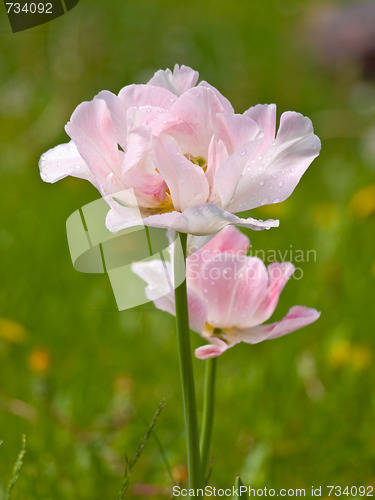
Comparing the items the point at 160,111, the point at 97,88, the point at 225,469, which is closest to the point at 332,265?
the point at 225,469

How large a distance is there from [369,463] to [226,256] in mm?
570

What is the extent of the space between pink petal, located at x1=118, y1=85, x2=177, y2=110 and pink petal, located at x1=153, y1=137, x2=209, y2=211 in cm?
5

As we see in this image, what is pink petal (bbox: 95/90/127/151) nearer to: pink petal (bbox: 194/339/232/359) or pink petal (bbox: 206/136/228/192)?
pink petal (bbox: 206/136/228/192)

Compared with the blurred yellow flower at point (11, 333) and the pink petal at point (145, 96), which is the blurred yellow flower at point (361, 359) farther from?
the pink petal at point (145, 96)

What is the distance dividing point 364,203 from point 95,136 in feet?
5.01

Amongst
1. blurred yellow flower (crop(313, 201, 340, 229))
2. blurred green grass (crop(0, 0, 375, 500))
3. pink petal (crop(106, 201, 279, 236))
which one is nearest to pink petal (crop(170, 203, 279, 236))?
pink petal (crop(106, 201, 279, 236))

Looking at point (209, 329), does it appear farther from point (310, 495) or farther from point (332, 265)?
point (332, 265)

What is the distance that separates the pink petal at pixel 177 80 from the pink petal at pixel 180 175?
0.09 metres

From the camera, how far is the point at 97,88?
9.43 ft

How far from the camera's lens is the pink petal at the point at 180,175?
1.67 ft

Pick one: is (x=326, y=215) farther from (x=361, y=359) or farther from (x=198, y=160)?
(x=198, y=160)

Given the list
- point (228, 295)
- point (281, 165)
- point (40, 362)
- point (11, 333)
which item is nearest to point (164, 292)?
point (228, 295)

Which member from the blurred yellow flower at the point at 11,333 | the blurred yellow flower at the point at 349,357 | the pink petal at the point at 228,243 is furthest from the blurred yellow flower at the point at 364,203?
the pink petal at the point at 228,243

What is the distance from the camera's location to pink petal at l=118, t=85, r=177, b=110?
54 centimetres
